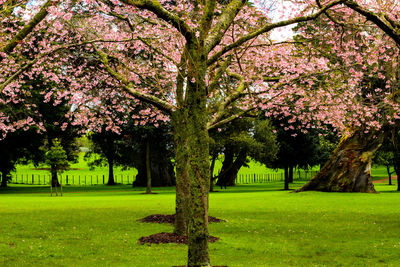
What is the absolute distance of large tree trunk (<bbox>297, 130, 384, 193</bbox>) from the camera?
34688mm

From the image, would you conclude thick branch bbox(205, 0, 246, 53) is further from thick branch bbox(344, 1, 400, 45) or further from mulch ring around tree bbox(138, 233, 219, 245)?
mulch ring around tree bbox(138, 233, 219, 245)

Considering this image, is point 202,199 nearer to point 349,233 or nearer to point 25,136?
point 349,233

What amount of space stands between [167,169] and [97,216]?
36.3m

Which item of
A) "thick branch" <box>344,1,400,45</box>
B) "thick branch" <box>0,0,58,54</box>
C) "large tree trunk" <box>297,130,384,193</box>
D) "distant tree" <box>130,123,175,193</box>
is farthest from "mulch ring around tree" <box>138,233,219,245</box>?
"distant tree" <box>130,123,175,193</box>

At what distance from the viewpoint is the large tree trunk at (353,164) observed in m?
34.7

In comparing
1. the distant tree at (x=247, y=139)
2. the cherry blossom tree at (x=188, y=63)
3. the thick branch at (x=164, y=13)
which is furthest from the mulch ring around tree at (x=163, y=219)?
the distant tree at (x=247, y=139)

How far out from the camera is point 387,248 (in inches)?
492

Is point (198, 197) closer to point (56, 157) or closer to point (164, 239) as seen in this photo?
point (164, 239)

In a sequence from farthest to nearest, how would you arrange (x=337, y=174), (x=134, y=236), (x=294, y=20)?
Answer: 1. (x=337, y=174)
2. (x=134, y=236)
3. (x=294, y=20)

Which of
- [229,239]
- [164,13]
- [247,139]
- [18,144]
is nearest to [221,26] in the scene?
[164,13]

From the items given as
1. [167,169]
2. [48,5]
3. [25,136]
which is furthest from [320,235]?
[167,169]

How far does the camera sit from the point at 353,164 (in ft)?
114

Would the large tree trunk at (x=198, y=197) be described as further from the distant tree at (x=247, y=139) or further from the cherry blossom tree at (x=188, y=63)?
the distant tree at (x=247, y=139)

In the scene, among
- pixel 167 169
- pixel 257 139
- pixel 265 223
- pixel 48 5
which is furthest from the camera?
pixel 167 169
